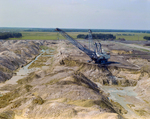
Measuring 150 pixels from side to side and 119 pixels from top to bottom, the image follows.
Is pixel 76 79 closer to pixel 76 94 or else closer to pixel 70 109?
pixel 76 94

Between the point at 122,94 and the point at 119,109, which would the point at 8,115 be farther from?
the point at 122,94

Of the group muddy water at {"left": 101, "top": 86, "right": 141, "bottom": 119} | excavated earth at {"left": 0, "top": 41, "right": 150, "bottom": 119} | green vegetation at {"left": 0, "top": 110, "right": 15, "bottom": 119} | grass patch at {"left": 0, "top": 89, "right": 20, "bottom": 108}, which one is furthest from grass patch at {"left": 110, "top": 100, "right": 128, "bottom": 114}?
grass patch at {"left": 0, "top": 89, "right": 20, "bottom": 108}

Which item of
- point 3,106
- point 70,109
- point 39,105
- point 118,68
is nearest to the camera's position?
point 70,109

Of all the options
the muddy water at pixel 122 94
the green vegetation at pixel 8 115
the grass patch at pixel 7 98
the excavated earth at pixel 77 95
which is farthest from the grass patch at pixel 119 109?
the grass patch at pixel 7 98

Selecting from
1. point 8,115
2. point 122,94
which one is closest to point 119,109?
point 122,94

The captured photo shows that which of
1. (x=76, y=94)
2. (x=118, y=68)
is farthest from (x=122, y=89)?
(x=76, y=94)

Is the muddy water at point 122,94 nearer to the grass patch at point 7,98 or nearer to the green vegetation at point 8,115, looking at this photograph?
the green vegetation at point 8,115

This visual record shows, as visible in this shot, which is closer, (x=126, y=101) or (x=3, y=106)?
Answer: (x=3, y=106)

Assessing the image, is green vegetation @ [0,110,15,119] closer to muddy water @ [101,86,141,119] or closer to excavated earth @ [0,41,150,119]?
excavated earth @ [0,41,150,119]

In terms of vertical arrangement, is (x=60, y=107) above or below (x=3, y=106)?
above
